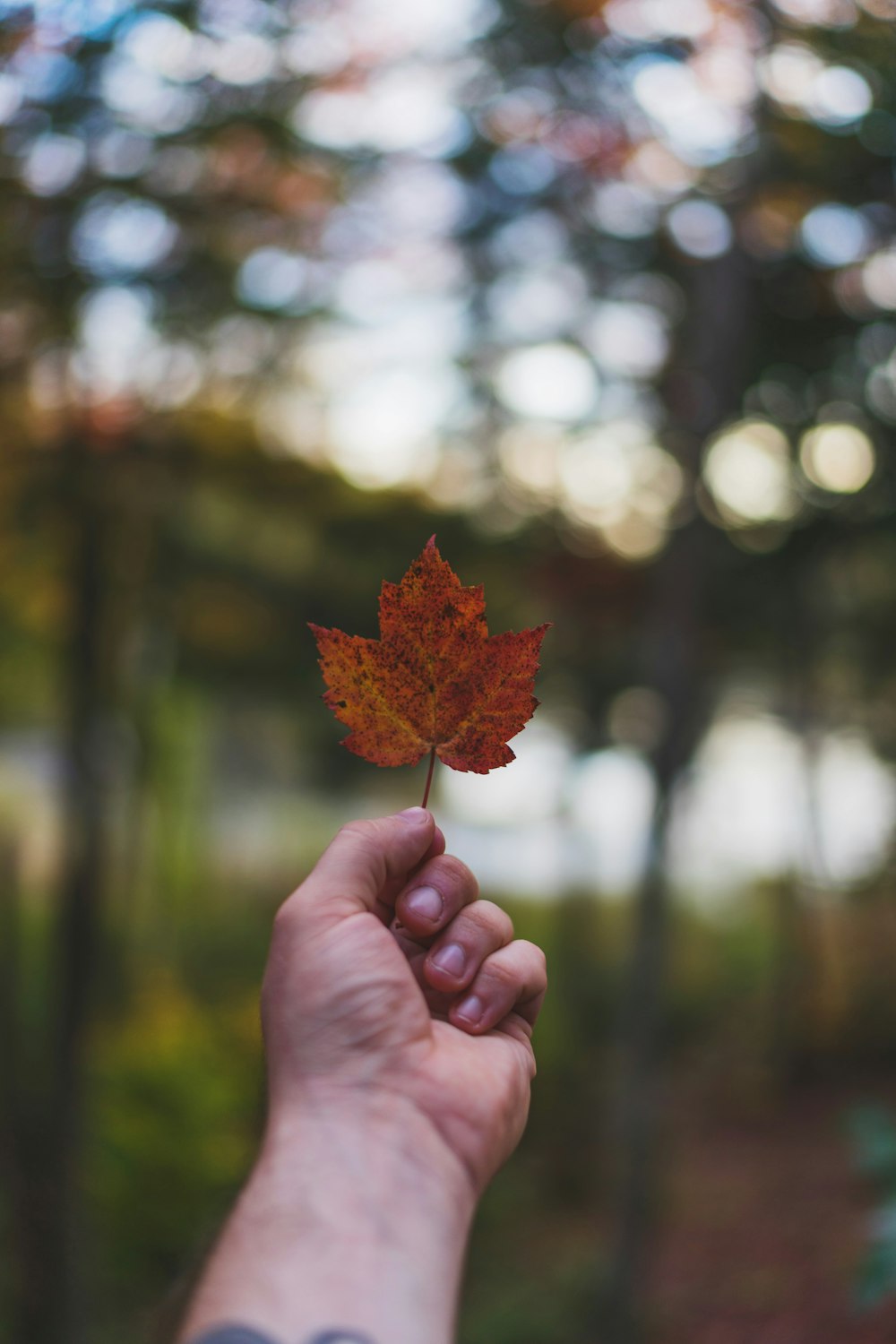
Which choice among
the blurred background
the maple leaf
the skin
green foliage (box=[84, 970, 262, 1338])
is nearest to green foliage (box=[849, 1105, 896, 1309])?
the blurred background

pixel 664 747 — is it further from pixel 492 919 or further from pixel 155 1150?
pixel 155 1150

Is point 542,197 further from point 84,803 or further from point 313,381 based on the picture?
point 84,803

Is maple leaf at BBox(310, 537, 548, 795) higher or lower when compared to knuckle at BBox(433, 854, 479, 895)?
higher

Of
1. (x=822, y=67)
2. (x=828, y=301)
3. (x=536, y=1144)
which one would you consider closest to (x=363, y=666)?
(x=822, y=67)

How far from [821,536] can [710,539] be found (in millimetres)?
1721

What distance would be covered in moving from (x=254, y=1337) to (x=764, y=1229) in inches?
241

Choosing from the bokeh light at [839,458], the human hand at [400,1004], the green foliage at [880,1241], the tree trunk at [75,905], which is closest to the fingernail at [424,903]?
the human hand at [400,1004]

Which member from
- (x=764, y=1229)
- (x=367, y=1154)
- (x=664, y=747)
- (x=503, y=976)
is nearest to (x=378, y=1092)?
(x=367, y=1154)

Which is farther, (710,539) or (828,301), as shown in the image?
(828,301)

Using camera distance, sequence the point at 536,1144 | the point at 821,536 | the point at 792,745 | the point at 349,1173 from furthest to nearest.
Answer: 1. the point at 792,745
2. the point at 536,1144
3. the point at 821,536
4. the point at 349,1173

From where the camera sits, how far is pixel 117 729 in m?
5.95

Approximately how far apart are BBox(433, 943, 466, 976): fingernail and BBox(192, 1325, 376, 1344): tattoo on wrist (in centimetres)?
31

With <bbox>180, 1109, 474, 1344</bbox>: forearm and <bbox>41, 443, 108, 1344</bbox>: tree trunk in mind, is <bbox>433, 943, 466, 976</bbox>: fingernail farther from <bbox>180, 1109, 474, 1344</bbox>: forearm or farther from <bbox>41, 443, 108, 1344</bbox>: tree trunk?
<bbox>41, 443, 108, 1344</bbox>: tree trunk

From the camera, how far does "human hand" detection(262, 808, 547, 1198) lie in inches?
36.8
